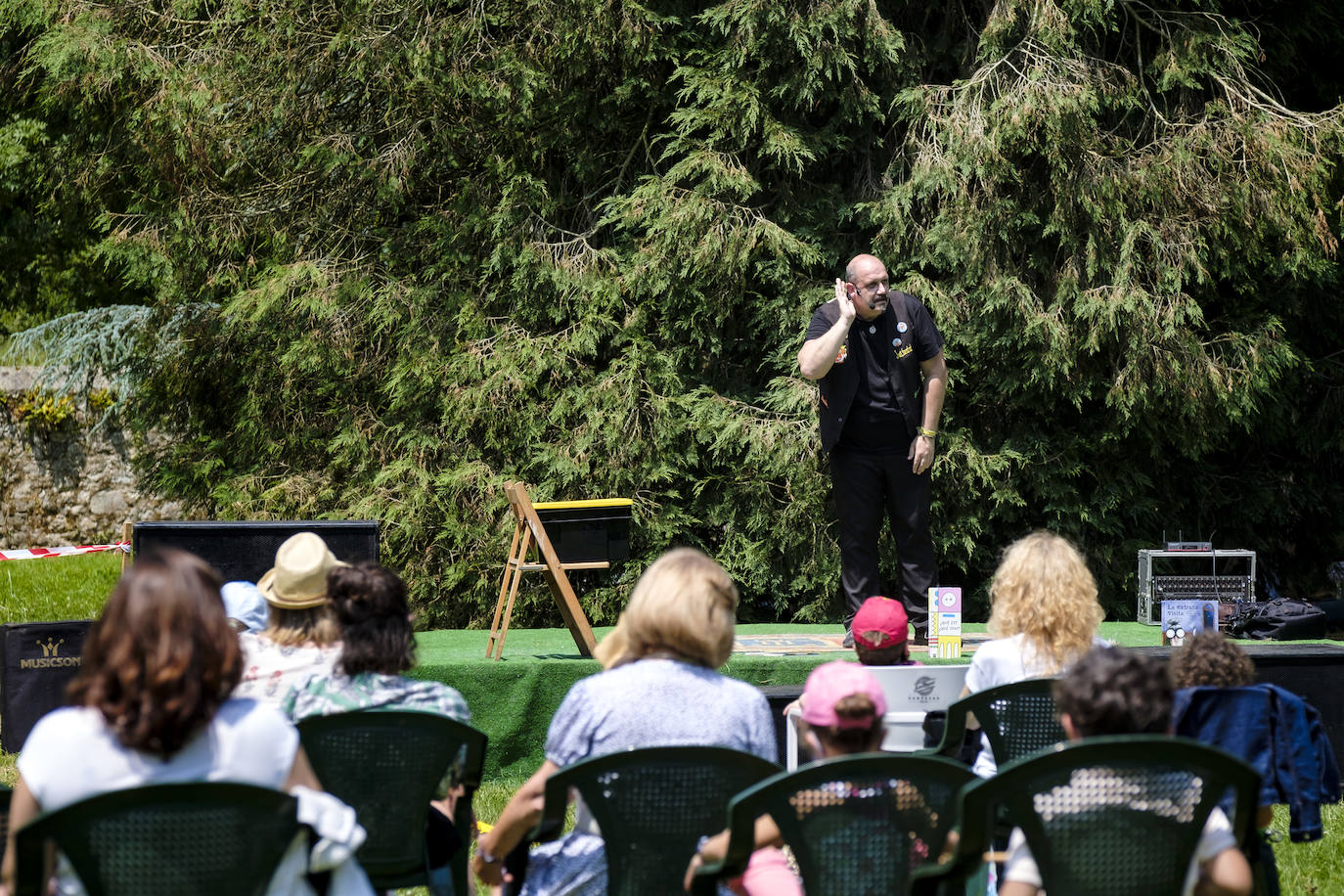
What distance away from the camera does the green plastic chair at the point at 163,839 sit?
1787mm

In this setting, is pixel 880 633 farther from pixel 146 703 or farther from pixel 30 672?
pixel 30 672

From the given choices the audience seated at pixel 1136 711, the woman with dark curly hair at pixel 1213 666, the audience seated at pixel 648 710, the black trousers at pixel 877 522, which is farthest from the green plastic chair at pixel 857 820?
the black trousers at pixel 877 522

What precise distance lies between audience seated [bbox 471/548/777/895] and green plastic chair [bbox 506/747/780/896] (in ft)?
0.53

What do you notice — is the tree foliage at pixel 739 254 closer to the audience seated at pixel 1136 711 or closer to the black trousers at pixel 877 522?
the black trousers at pixel 877 522

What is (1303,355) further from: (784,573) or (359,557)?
(359,557)

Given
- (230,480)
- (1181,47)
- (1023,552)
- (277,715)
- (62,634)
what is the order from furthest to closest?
1. (230,480)
2. (1181,47)
3. (62,634)
4. (1023,552)
5. (277,715)

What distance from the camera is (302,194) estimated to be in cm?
795

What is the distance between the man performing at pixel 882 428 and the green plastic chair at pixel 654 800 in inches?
135

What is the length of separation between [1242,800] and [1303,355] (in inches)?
242

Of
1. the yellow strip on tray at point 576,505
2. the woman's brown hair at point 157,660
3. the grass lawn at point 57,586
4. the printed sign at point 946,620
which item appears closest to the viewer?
the woman's brown hair at point 157,660

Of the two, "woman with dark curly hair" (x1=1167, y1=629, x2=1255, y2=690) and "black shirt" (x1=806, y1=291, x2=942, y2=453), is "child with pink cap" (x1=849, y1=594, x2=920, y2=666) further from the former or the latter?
"black shirt" (x1=806, y1=291, x2=942, y2=453)

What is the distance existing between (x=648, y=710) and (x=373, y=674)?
679 millimetres

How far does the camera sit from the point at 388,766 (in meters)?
2.47

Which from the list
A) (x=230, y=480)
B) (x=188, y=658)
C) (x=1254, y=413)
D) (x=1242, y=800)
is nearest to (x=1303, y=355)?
(x=1254, y=413)
